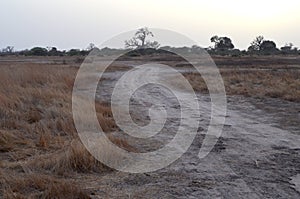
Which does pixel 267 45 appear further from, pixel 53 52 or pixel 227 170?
pixel 227 170

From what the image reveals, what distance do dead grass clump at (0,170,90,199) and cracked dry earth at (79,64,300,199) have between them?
0.28 meters

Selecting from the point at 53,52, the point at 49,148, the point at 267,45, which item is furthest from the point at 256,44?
the point at 49,148

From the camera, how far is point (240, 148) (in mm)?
7520

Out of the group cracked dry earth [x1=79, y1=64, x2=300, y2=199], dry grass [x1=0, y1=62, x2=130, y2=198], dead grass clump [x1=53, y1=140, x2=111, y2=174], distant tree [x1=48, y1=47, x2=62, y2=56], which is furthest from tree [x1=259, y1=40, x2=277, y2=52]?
A: dead grass clump [x1=53, y1=140, x2=111, y2=174]

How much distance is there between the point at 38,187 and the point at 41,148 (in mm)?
2278

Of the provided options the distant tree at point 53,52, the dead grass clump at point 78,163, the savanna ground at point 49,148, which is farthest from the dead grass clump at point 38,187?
the distant tree at point 53,52

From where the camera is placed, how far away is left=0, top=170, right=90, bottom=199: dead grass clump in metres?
4.86

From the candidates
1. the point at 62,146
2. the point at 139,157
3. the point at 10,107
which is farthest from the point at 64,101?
the point at 139,157

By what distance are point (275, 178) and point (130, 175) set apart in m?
1.95

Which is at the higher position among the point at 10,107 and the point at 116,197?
the point at 10,107

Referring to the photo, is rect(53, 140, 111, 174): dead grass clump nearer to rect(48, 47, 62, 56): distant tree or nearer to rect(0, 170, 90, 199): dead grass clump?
rect(0, 170, 90, 199): dead grass clump

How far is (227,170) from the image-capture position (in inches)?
242

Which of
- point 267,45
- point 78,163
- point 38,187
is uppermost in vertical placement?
point 267,45

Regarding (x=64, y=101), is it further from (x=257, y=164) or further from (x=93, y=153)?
(x=257, y=164)
